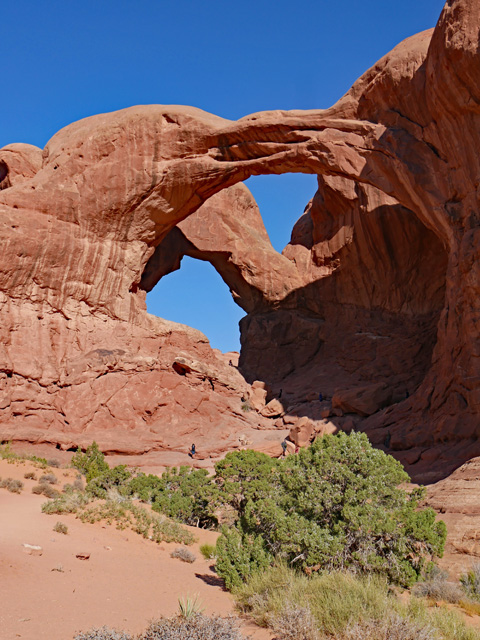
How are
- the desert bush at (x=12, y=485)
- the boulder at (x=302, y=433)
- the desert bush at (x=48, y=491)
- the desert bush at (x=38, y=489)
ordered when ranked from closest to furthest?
the desert bush at (x=12, y=485)
the desert bush at (x=48, y=491)
the desert bush at (x=38, y=489)
the boulder at (x=302, y=433)

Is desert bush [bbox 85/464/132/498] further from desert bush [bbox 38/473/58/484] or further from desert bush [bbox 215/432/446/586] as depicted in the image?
desert bush [bbox 215/432/446/586]

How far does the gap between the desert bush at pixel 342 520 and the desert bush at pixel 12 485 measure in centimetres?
732

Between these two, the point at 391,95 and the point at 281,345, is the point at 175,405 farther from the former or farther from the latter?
the point at 391,95

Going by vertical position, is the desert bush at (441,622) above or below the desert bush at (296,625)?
above

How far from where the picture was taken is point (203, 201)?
2625 centimetres

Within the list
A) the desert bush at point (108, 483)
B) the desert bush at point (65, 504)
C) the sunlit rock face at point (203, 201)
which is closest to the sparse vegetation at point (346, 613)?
the desert bush at point (65, 504)

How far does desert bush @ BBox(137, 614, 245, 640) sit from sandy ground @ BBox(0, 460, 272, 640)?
79 centimetres

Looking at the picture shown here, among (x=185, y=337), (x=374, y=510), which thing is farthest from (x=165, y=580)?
(x=185, y=337)

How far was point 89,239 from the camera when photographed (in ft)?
80.4

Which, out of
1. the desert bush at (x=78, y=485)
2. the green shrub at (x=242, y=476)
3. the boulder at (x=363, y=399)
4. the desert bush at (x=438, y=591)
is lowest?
the desert bush at (x=438, y=591)

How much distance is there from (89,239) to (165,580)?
703 inches

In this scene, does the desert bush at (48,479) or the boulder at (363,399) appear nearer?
the desert bush at (48,479)

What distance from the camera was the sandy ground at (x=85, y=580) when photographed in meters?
6.47

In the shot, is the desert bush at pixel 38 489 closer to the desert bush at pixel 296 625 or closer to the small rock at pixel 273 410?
the desert bush at pixel 296 625
